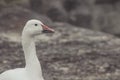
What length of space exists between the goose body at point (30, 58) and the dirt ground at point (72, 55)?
6.99ft

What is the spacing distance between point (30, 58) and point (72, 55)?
12.7 ft

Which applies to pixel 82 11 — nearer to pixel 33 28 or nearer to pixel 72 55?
pixel 72 55

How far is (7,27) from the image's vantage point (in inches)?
550

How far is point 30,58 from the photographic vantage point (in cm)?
807

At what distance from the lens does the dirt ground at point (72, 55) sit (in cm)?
1063

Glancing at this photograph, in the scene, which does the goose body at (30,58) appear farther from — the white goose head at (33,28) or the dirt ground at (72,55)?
the dirt ground at (72,55)

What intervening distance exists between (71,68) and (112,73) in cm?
86

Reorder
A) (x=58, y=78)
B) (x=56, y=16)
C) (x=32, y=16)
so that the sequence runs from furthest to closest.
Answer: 1. (x=56, y=16)
2. (x=32, y=16)
3. (x=58, y=78)

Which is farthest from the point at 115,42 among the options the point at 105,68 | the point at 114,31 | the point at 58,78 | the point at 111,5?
the point at 111,5

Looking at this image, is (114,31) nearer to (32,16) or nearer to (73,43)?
(32,16)

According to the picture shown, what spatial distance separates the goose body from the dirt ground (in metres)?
2.13

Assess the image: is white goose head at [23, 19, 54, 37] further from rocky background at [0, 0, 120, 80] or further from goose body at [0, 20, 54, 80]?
rocky background at [0, 0, 120, 80]

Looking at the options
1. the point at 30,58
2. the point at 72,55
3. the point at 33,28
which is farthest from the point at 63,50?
the point at 33,28

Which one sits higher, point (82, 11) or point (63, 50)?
point (82, 11)
